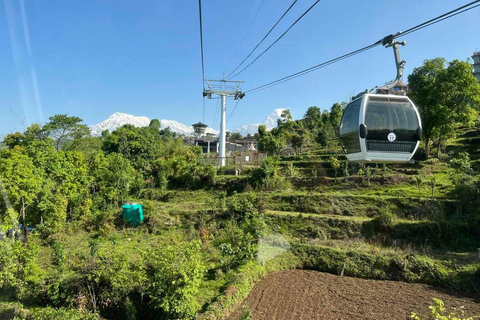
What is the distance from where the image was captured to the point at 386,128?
5.30 metres

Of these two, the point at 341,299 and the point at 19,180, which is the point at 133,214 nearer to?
the point at 19,180

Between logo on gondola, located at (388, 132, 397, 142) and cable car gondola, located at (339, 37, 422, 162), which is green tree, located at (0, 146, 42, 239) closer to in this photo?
cable car gondola, located at (339, 37, 422, 162)

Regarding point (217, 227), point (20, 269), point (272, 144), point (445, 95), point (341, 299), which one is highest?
point (445, 95)

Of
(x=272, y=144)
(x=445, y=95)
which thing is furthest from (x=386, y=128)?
(x=272, y=144)

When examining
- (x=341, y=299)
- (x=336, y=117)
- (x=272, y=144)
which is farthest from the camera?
(x=336, y=117)

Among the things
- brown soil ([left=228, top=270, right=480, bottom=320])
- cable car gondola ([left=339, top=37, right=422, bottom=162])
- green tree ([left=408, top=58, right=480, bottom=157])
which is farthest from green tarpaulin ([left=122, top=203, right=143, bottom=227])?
green tree ([left=408, top=58, right=480, bottom=157])

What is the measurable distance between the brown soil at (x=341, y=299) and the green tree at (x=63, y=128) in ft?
85.0

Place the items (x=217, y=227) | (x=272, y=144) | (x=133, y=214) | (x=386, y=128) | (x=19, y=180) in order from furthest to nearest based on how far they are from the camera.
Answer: (x=272, y=144) → (x=133, y=214) → (x=217, y=227) → (x=19, y=180) → (x=386, y=128)

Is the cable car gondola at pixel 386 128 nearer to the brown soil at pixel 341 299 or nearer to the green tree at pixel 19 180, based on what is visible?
the brown soil at pixel 341 299

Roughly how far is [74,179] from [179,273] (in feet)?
31.5

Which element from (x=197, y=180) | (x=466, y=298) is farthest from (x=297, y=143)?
(x=466, y=298)

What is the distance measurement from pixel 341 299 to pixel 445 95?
15.8 meters

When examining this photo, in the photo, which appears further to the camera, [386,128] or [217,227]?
[217,227]

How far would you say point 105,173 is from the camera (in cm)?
1734
